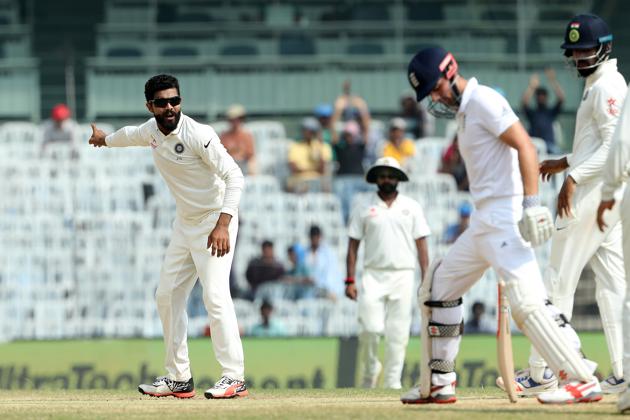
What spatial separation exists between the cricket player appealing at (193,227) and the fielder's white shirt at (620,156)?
8.40 ft

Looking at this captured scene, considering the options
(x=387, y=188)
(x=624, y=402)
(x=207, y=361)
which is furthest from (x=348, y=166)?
(x=624, y=402)

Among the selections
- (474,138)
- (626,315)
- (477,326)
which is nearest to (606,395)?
(626,315)

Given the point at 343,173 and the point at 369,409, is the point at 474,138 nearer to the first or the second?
the point at 369,409

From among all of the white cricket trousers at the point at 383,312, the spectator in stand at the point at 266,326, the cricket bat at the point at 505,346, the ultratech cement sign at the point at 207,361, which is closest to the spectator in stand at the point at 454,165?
the spectator in stand at the point at 266,326

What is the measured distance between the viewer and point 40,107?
1964cm

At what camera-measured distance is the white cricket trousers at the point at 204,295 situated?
8867 mm

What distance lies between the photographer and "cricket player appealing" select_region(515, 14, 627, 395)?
8.27 m

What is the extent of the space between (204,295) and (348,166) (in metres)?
8.81

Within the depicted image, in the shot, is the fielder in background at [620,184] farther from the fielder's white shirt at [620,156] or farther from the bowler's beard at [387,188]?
the bowler's beard at [387,188]

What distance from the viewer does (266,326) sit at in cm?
1593

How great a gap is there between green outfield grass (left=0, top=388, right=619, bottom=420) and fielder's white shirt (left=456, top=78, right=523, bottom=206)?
3.72 feet

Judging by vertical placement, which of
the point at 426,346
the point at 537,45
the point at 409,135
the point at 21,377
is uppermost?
the point at 537,45

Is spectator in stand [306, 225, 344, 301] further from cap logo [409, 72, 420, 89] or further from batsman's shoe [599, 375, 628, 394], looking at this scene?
cap logo [409, 72, 420, 89]

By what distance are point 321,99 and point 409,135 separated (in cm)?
179
